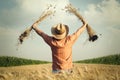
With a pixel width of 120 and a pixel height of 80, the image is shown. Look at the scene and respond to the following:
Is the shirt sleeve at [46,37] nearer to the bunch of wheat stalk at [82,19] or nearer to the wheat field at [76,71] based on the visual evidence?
the wheat field at [76,71]

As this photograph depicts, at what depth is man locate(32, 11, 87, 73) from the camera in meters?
3.44

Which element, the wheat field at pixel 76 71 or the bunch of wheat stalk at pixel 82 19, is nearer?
the wheat field at pixel 76 71

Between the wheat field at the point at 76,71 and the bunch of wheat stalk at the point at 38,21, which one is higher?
the bunch of wheat stalk at the point at 38,21

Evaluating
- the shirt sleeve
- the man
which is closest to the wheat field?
the man

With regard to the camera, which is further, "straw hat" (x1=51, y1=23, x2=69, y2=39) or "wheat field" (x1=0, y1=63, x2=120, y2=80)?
"straw hat" (x1=51, y1=23, x2=69, y2=39)

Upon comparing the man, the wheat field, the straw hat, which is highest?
the straw hat

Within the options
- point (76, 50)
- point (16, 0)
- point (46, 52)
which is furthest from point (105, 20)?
point (16, 0)

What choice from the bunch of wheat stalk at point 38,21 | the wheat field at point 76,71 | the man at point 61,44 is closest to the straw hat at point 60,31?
the man at point 61,44

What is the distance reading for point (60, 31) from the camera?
3.45 m

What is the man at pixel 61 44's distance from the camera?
3438mm

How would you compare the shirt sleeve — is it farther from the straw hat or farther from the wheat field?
the wheat field

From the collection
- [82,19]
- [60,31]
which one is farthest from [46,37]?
[82,19]

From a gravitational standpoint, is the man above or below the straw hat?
below

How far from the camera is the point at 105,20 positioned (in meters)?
3.69
